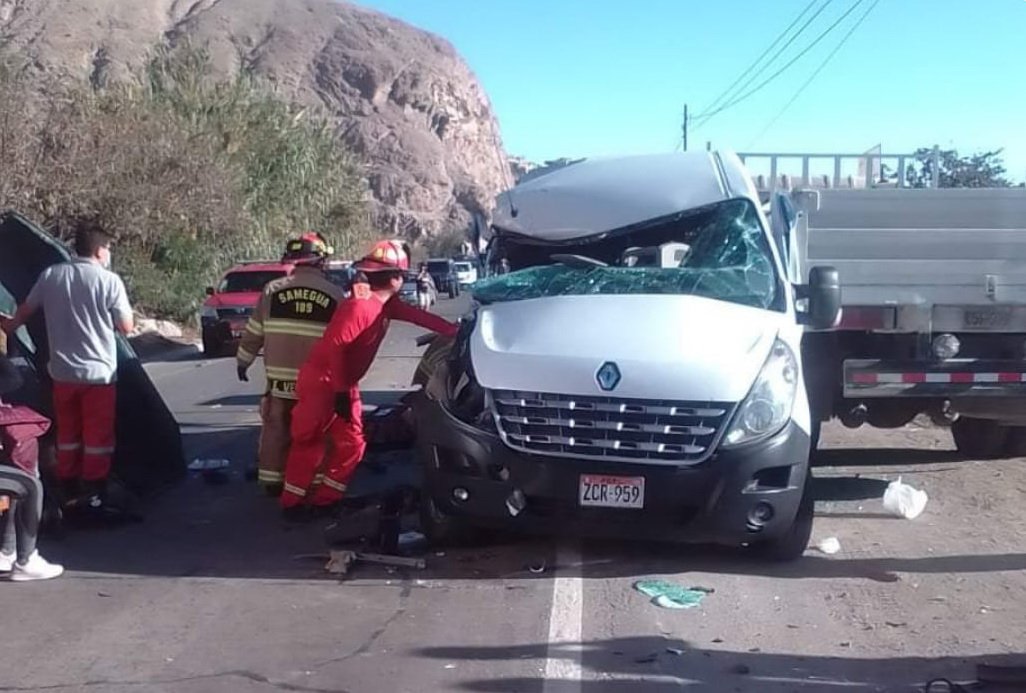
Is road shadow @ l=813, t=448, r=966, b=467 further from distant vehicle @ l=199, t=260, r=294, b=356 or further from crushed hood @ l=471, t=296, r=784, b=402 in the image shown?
distant vehicle @ l=199, t=260, r=294, b=356


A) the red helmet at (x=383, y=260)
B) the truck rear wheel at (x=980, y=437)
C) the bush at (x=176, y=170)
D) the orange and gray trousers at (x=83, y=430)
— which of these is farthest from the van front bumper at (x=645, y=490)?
the bush at (x=176, y=170)

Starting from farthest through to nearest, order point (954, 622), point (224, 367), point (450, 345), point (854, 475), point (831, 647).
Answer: point (224, 367) → point (854, 475) → point (450, 345) → point (954, 622) → point (831, 647)

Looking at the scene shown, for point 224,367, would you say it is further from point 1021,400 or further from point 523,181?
point 1021,400

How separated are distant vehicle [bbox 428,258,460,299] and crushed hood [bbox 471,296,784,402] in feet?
154

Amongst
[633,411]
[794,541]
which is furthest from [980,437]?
[633,411]

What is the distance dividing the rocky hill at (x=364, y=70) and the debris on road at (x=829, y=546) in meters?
81.4

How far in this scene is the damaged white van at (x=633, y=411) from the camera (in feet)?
23.2

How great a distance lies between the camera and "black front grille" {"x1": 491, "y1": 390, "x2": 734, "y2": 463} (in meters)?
7.06

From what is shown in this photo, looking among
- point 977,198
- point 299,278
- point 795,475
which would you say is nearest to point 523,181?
point 299,278

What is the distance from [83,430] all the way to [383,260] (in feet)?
6.85

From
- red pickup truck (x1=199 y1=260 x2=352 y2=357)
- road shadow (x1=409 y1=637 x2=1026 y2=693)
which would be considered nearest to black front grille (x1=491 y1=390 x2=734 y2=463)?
road shadow (x1=409 y1=637 x2=1026 y2=693)

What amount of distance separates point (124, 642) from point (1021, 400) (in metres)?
6.31

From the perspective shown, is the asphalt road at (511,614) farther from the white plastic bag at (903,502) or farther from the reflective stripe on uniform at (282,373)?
the reflective stripe on uniform at (282,373)

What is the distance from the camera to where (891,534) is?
8.54 metres
